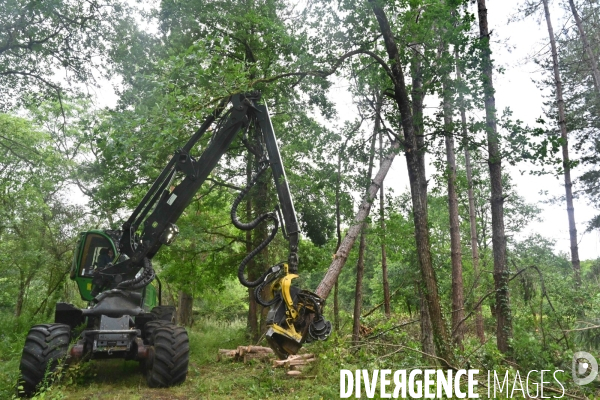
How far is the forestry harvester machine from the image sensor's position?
6.18 metres

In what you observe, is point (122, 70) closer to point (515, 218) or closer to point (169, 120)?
point (169, 120)

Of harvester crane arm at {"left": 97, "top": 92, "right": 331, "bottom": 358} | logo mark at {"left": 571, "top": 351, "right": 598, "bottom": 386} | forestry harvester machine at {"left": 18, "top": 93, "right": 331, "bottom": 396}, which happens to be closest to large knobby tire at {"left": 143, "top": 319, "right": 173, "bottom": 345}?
forestry harvester machine at {"left": 18, "top": 93, "right": 331, "bottom": 396}

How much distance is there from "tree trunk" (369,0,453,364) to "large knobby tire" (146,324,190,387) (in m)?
4.04

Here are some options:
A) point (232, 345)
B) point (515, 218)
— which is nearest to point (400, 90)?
point (232, 345)

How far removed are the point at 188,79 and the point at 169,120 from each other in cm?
156

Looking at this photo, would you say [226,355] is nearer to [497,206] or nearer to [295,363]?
[295,363]

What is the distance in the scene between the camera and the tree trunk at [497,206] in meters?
8.12

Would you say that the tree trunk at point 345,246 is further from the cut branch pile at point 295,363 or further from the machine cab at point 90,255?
the machine cab at point 90,255

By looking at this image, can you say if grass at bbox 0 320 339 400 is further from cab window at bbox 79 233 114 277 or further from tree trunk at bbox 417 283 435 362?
tree trunk at bbox 417 283 435 362

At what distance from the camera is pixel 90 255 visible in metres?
8.75

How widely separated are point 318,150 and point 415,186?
11.2 ft

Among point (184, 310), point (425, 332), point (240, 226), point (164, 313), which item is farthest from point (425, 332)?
point (184, 310)

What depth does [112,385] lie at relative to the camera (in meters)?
7.79

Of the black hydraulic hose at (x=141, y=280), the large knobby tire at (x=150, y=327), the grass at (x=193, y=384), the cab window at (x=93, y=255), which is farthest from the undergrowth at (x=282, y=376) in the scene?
the cab window at (x=93, y=255)
